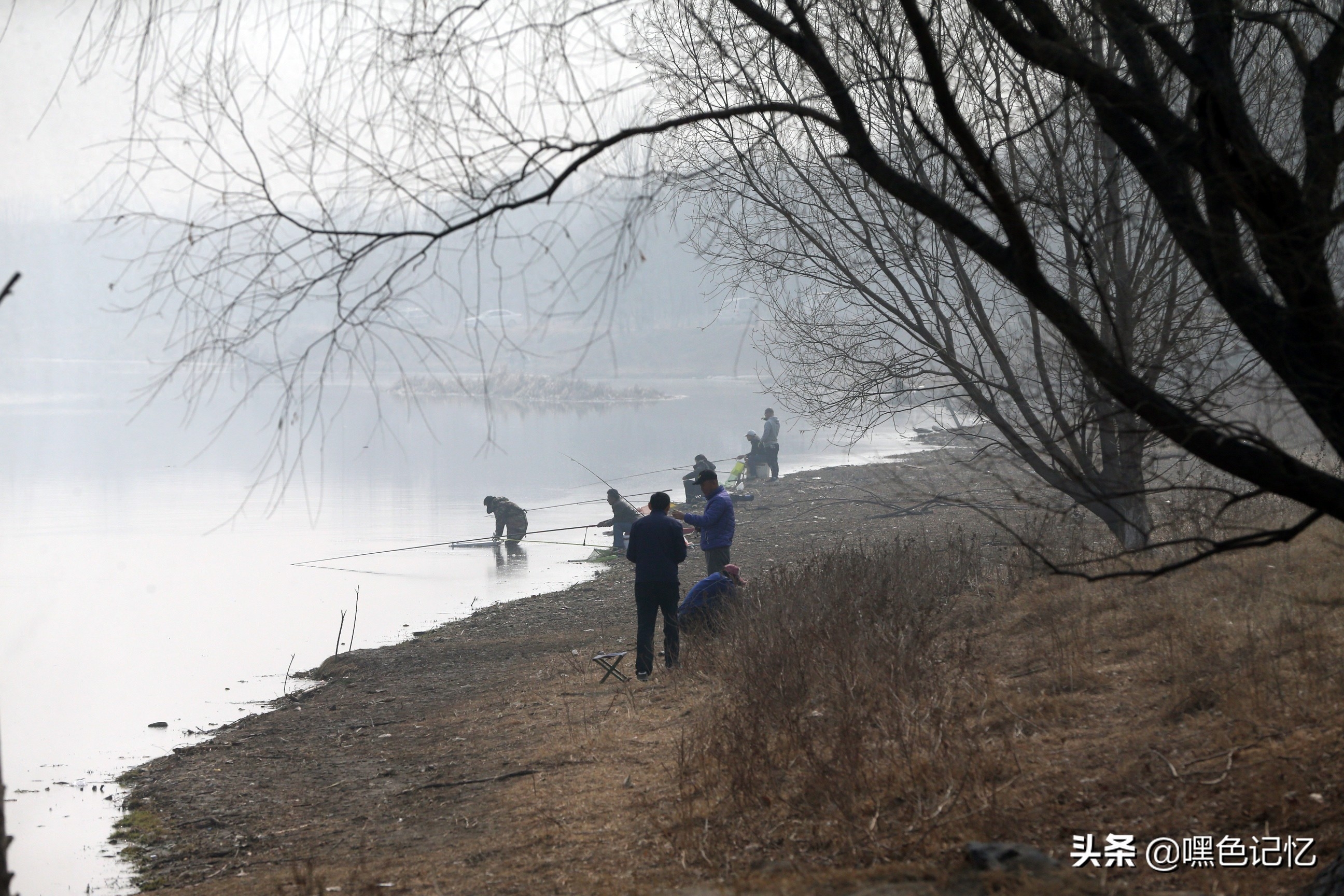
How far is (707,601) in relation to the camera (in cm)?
1091

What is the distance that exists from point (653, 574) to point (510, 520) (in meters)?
16.7

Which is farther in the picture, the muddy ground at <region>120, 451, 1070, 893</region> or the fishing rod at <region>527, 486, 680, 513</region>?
the fishing rod at <region>527, 486, 680, 513</region>

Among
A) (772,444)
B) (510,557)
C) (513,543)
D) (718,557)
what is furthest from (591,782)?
(772,444)

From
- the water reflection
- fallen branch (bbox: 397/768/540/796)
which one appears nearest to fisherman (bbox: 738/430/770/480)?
the water reflection

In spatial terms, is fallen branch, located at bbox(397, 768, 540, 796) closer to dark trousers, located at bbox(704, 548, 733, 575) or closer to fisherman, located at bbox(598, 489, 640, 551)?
dark trousers, located at bbox(704, 548, 733, 575)

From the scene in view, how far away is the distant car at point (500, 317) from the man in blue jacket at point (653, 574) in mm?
5023

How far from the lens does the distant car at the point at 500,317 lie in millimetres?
4441

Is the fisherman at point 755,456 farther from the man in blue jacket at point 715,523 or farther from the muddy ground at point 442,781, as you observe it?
the man in blue jacket at point 715,523

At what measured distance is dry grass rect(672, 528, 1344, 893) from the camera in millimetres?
4781

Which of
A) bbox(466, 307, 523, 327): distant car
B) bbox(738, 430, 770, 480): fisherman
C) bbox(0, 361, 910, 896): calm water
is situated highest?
bbox(466, 307, 523, 327): distant car

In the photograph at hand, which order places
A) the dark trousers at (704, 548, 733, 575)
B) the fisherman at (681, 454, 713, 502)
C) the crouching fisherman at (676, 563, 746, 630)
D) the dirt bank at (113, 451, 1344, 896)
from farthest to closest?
the fisherman at (681, 454, 713, 502) → the dark trousers at (704, 548, 733, 575) → the crouching fisherman at (676, 563, 746, 630) → the dirt bank at (113, 451, 1344, 896)

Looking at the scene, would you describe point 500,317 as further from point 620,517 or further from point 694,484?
point 694,484

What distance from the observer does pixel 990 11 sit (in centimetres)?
415

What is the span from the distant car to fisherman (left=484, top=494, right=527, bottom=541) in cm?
2124
